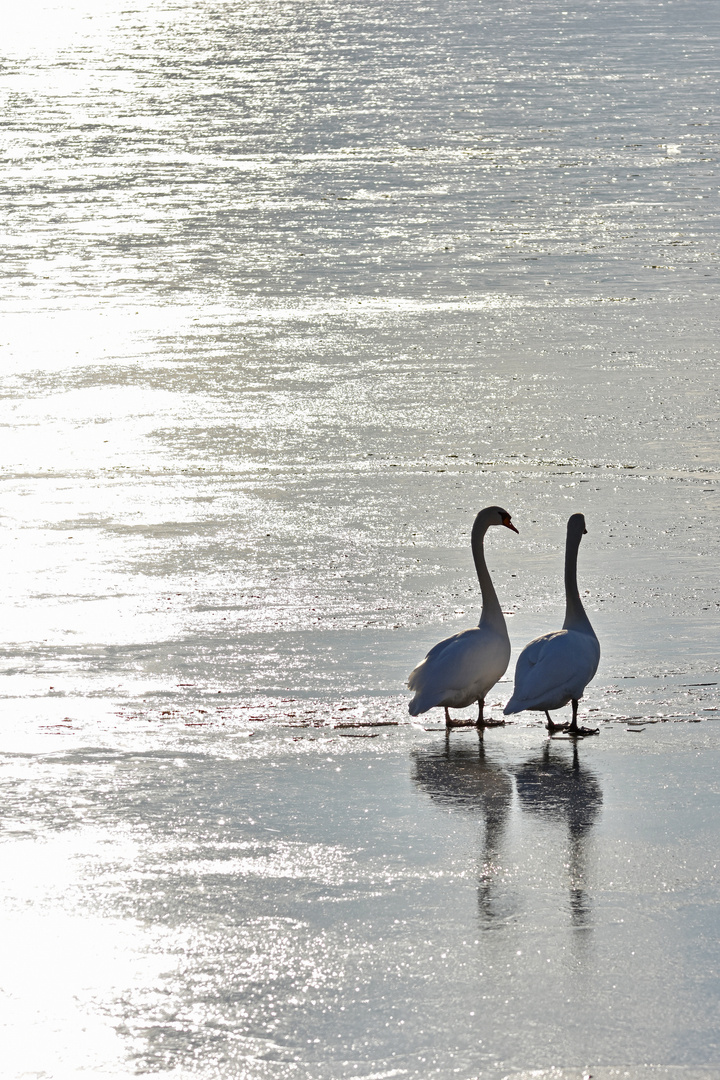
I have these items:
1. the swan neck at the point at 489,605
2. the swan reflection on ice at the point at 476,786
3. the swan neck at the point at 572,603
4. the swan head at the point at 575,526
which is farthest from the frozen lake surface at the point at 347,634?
→ the swan head at the point at 575,526

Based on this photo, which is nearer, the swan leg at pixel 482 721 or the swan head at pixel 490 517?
the swan leg at pixel 482 721

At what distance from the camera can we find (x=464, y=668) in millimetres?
7762

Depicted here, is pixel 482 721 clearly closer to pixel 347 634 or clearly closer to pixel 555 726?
pixel 555 726

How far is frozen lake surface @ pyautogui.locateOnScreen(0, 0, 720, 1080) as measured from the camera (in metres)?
5.39

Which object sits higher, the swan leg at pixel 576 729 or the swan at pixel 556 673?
the swan at pixel 556 673

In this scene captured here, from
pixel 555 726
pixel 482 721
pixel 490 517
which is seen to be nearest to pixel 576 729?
pixel 555 726

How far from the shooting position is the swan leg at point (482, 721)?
26.7 feet

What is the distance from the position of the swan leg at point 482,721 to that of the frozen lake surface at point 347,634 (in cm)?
13

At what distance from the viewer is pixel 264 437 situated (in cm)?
1477

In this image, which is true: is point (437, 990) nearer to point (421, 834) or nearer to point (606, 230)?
point (421, 834)

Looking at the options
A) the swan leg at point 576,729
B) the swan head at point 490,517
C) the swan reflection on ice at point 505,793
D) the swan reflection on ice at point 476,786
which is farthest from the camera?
the swan head at point 490,517

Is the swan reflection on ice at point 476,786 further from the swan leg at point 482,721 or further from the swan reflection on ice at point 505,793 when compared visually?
the swan leg at point 482,721

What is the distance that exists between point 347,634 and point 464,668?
189 cm

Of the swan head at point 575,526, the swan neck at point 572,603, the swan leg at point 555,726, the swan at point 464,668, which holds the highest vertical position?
the swan head at point 575,526
